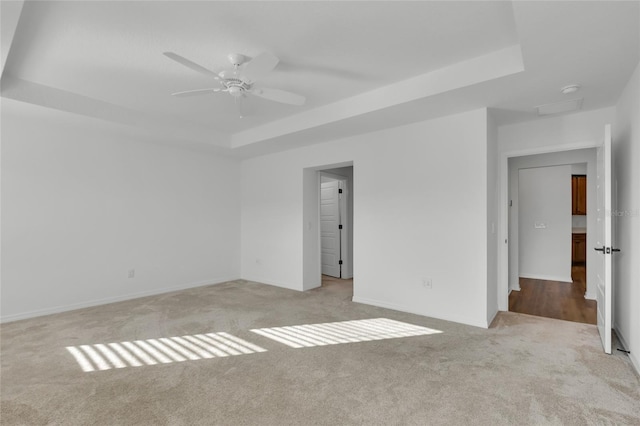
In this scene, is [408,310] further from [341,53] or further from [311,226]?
[341,53]

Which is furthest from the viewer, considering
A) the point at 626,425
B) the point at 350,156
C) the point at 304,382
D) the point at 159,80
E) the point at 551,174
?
the point at 551,174

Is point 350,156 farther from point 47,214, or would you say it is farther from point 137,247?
point 47,214

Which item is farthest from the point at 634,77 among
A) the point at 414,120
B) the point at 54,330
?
the point at 54,330

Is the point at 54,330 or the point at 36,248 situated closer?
the point at 54,330

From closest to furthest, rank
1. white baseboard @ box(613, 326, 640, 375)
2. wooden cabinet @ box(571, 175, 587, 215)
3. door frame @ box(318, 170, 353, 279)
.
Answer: white baseboard @ box(613, 326, 640, 375) → door frame @ box(318, 170, 353, 279) → wooden cabinet @ box(571, 175, 587, 215)

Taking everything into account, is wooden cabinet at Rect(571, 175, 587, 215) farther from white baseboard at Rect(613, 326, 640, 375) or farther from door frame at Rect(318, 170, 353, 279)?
door frame at Rect(318, 170, 353, 279)

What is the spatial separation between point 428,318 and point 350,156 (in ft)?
7.98

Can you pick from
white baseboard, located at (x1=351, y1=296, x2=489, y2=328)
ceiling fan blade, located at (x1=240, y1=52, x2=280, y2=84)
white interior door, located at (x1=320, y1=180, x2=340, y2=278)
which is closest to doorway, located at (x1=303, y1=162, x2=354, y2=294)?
white interior door, located at (x1=320, y1=180, x2=340, y2=278)

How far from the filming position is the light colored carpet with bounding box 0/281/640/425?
194 centimetres

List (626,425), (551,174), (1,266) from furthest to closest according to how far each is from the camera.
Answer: (551,174) → (1,266) → (626,425)

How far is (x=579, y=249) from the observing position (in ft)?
24.5

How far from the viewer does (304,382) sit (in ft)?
7.62

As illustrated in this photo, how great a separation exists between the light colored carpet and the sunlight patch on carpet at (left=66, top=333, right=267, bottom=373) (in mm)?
88

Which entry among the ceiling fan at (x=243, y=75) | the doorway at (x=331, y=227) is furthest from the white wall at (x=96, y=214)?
the ceiling fan at (x=243, y=75)
